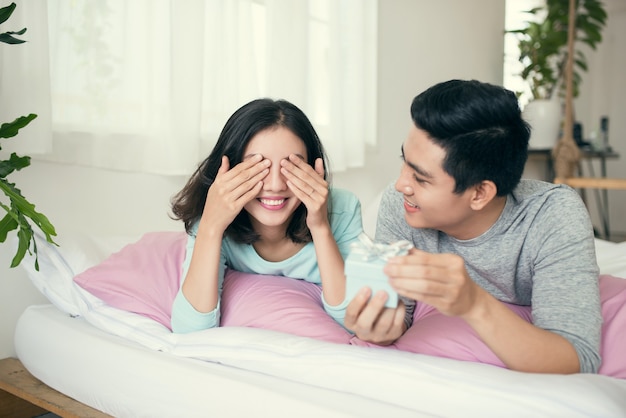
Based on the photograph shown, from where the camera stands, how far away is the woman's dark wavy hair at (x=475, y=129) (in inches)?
44.1

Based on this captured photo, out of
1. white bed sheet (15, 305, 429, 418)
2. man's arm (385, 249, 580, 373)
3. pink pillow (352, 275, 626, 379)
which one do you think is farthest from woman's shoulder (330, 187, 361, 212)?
man's arm (385, 249, 580, 373)

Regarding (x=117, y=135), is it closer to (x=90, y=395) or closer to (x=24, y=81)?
(x=24, y=81)

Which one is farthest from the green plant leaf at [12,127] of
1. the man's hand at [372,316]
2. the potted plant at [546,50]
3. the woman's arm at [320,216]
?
the potted plant at [546,50]

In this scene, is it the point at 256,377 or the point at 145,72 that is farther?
the point at 145,72

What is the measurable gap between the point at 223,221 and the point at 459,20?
3.14 m

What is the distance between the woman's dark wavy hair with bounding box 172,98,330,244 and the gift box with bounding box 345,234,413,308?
512 mm

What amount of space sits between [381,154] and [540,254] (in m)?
2.21

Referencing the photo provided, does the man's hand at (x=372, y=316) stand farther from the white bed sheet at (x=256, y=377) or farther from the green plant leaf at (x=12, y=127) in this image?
the green plant leaf at (x=12, y=127)

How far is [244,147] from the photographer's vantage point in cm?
137

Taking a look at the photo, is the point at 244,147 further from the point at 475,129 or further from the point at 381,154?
the point at 381,154

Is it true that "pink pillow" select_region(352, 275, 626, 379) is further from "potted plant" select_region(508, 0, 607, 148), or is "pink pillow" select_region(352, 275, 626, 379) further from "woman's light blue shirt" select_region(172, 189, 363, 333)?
"potted plant" select_region(508, 0, 607, 148)

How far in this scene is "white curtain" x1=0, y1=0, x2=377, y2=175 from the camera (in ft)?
5.36

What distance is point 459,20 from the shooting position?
3.98m

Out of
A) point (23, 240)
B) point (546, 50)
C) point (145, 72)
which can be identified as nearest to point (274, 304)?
point (23, 240)
